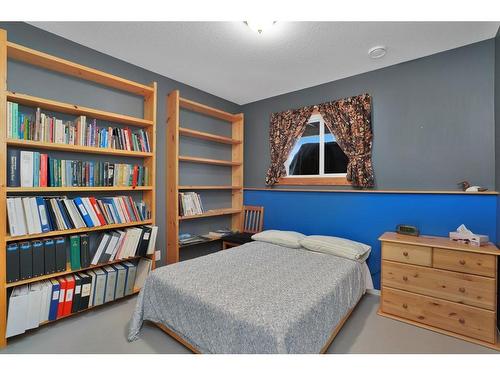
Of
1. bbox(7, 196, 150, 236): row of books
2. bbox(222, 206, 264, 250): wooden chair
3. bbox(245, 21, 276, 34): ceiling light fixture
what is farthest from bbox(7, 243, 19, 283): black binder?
bbox(245, 21, 276, 34): ceiling light fixture

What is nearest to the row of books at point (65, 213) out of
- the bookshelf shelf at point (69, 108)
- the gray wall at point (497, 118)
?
the bookshelf shelf at point (69, 108)

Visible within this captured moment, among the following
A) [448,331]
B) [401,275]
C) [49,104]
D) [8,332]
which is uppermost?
[49,104]

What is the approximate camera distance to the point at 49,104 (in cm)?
190

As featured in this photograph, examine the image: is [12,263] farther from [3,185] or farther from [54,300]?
[3,185]

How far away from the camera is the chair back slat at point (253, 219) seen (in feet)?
11.5

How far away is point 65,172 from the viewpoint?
79.0 inches

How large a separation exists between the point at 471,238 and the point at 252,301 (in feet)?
6.17

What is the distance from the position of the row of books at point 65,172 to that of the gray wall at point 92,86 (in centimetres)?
26

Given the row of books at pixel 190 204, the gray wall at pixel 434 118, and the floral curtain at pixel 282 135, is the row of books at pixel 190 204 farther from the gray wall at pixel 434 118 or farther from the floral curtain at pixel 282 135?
the gray wall at pixel 434 118

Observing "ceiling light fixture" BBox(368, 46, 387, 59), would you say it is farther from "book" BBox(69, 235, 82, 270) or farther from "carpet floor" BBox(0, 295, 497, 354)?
"book" BBox(69, 235, 82, 270)
